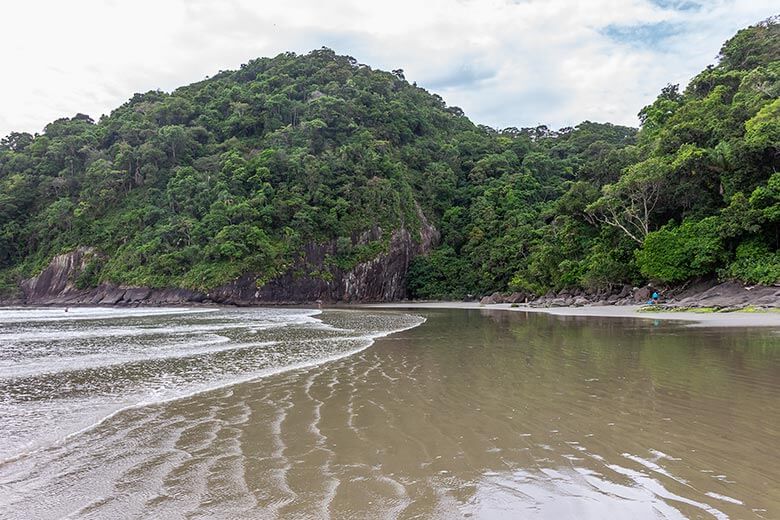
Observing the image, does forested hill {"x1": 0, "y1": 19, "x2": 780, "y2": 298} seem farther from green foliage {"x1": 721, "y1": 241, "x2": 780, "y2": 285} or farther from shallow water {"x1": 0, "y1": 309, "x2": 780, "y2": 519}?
shallow water {"x1": 0, "y1": 309, "x2": 780, "y2": 519}

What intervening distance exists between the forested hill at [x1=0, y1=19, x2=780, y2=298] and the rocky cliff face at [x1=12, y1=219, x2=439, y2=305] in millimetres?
547

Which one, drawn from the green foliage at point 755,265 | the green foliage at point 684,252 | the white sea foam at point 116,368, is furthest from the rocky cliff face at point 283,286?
the green foliage at point 755,265

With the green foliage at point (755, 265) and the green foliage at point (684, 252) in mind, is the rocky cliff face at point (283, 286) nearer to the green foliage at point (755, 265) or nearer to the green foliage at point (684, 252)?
the green foliage at point (684, 252)

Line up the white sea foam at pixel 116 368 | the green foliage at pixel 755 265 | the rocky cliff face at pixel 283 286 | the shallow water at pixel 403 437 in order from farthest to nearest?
the rocky cliff face at pixel 283 286 < the green foliage at pixel 755 265 < the white sea foam at pixel 116 368 < the shallow water at pixel 403 437

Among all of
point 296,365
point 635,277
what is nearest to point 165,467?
point 296,365

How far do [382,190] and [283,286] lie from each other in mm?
22532

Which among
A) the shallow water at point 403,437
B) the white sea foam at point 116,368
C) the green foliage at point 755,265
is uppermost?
the green foliage at point 755,265

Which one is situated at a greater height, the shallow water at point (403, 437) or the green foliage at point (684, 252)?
the green foliage at point (684, 252)

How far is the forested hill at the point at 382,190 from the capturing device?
35625mm

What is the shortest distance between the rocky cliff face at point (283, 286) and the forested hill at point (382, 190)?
0.55 m

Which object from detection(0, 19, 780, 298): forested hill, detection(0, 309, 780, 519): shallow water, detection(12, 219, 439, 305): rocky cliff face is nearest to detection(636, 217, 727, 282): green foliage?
detection(0, 19, 780, 298): forested hill

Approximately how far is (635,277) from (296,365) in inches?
1515

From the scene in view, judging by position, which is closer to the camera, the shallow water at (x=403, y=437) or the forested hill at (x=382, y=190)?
the shallow water at (x=403, y=437)

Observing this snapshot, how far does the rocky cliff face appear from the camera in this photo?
204ft
